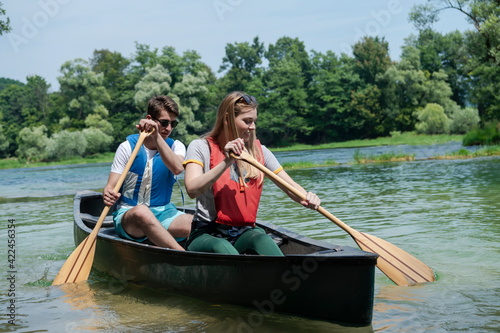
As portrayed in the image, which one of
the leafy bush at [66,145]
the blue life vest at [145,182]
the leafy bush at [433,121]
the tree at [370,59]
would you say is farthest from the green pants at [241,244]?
the tree at [370,59]

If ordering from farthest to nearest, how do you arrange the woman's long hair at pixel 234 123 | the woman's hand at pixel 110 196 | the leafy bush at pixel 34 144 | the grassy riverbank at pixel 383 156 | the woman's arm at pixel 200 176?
the leafy bush at pixel 34 144, the grassy riverbank at pixel 383 156, the woman's hand at pixel 110 196, the woman's long hair at pixel 234 123, the woman's arm at pixel 200 176

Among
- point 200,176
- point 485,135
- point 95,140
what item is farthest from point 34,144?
point 200,176

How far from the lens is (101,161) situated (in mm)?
45250

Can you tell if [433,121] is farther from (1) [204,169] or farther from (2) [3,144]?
(1) [204,169]

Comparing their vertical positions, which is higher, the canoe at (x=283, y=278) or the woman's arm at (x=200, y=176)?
the woman's arm at (x=200, y=176)

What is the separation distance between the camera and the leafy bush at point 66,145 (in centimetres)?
4444

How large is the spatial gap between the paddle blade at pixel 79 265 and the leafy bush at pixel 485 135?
64.5 ft

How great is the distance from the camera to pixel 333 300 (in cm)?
335

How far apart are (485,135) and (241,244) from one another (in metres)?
21.0

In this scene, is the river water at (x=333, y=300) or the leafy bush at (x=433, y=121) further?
the leafy bush at (x=433, y=121)

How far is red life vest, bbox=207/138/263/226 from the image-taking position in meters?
3.65

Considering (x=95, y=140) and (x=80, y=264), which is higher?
(x=95, y=140)

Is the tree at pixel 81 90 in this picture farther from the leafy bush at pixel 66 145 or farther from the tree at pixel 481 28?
the tree at pixel 481 28

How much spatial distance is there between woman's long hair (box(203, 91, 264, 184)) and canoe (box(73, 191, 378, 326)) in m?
0.58
